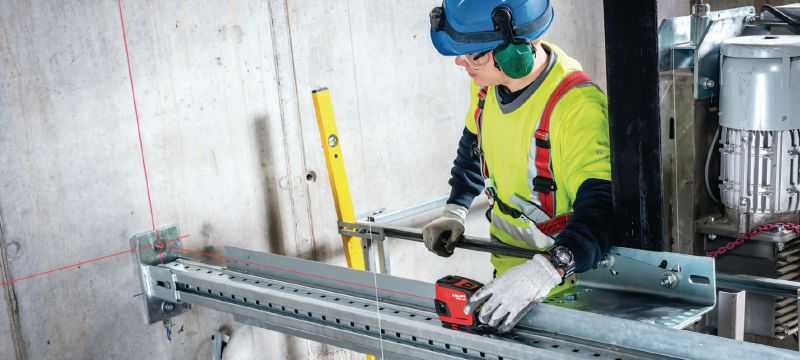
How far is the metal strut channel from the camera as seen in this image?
188 centimetres

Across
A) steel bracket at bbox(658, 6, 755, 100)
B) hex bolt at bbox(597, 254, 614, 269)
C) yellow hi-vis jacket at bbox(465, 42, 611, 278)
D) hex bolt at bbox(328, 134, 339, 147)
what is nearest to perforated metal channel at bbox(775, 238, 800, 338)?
steel bracket at bbox(658, 6, 755, 100)

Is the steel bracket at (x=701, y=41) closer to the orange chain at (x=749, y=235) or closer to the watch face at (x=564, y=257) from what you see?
the orange chain at (x=749, y=235)

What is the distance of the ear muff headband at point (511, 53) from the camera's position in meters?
2.47

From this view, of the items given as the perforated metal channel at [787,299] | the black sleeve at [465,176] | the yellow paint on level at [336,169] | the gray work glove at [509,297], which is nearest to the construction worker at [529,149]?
the gray work glove at [509,297]

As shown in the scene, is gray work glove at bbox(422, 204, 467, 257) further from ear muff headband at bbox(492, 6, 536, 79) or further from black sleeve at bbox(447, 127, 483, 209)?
ear muff headband at bbox(492, 6, 536, 79)

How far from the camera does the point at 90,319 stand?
3.05m

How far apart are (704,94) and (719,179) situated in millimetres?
380

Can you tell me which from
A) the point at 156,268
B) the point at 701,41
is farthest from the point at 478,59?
the point at 156,268

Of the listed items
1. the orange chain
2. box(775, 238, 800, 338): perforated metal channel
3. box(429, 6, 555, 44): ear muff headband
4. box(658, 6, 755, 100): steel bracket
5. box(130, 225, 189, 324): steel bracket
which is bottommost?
box(775, 238, 800, 338): perforated metal channel

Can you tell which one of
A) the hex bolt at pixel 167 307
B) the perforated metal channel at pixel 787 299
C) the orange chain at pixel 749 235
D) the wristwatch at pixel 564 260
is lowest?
the perforated metal channel at pixel 787 299

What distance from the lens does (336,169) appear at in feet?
11.7

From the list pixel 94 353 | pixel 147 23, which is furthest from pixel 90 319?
pixel 147 23

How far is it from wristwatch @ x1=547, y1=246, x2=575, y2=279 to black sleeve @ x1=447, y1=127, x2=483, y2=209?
3.38 feet

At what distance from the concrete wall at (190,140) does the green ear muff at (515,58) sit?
1325mm
